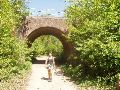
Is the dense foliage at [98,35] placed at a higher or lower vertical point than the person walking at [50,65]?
higher

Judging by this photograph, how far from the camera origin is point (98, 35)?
16.8m

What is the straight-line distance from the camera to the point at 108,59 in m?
15.7

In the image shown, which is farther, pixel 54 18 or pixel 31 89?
pixel 54 18

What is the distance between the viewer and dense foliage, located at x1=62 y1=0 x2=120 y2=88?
50.1ft

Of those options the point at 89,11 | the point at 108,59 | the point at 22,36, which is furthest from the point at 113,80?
the point at 22,36

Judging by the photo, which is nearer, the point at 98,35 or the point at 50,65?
the point at 98,35

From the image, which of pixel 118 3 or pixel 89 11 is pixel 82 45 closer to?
pixel 89 11

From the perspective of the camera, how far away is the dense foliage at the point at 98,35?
15273 mm

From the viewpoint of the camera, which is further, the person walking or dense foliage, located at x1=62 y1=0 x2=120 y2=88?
the person walking

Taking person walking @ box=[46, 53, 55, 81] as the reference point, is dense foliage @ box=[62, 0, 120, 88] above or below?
above

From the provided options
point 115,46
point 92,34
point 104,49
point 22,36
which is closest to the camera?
point 115,46

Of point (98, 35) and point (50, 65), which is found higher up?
point (98, 35)

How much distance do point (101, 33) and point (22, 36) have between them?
45.1 feet

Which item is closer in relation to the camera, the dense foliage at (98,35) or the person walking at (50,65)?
the dense foliage at (98,35)
